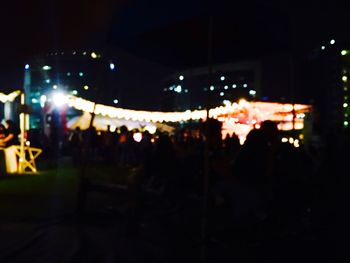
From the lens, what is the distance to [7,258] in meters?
6.34

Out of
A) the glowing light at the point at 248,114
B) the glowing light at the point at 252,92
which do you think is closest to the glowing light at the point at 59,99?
the glowing light at the point at 248,114

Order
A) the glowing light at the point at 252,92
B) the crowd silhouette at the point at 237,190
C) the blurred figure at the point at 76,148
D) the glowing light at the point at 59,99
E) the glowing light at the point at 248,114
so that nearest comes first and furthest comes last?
the crowd silhouette at the point at 237,190 < the glowing light at the point at 248,114 < the blurred figure at the point at 76,148 < the glowing light at the point at 59,99 < the glowing light at the point at 252,92

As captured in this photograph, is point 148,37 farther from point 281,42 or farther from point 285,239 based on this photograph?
point 285,239

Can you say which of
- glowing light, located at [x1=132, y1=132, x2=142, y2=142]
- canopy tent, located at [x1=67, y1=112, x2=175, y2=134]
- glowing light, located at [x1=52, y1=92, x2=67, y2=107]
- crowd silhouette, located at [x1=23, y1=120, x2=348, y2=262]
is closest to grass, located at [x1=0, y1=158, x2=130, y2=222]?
crowd silhouette, located at [x1=23, y1=120, x2=348, y2=262]

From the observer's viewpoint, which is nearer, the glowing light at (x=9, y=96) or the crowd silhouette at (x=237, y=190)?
the crowd silhouette at (x=237, y=190)

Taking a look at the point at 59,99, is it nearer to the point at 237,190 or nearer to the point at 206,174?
the point at 237,190

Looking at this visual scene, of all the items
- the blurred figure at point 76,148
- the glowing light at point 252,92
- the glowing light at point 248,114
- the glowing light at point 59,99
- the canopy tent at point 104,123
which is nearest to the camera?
the glowing light at point 248,114

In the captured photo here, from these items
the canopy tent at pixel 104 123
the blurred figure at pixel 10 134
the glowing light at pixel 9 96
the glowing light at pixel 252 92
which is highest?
the glowing light at pixel 252 92

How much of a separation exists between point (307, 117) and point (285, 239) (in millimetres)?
11964

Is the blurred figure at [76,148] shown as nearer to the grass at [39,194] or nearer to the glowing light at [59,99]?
the glowing light at [59,99]

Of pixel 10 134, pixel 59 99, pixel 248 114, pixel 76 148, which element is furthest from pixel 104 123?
pixel 10 134

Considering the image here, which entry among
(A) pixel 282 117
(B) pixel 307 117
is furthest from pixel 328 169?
(A) pixel 282 117

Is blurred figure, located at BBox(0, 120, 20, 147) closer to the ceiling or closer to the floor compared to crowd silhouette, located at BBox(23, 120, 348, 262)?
closer to the ceiling

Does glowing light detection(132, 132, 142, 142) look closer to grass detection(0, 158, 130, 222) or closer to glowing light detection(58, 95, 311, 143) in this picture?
glowing light detection(58, 95, 311, 143)
